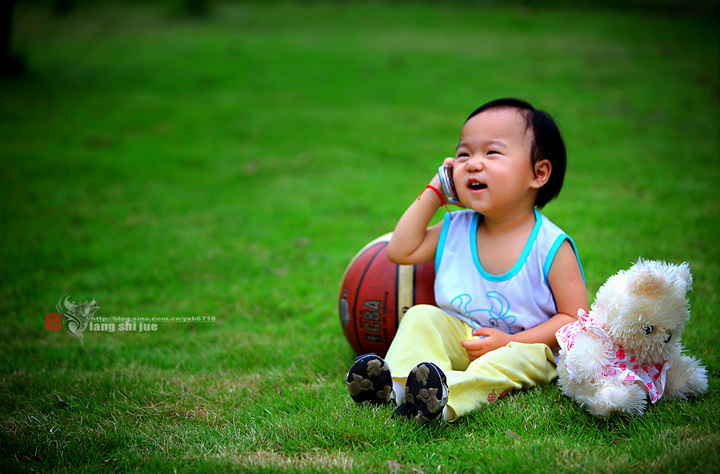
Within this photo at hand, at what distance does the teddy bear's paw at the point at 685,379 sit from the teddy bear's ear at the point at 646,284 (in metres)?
0.46

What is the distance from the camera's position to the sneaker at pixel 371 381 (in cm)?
284


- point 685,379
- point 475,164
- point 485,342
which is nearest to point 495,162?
point 475,164

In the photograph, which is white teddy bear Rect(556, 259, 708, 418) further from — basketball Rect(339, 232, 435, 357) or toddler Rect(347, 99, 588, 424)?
basketball Rect(339, 232, 435, 357)

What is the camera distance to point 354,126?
11547 mm

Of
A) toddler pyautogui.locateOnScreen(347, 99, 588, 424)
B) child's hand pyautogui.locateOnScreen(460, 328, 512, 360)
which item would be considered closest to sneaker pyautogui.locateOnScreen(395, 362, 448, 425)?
toddler pyautogui.locateOnScreen(347, 99, 588, 424)

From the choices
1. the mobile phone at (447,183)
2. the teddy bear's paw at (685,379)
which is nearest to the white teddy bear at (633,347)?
the teddy bear's paw at (685,379)

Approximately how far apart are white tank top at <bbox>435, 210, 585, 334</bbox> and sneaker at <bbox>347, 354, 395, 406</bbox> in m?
0.62

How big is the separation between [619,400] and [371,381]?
3.64ft

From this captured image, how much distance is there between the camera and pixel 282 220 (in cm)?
714

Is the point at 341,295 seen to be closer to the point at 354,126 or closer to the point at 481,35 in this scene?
the point at 354,126

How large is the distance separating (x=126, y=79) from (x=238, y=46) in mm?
5023

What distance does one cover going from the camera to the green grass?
2.66 m

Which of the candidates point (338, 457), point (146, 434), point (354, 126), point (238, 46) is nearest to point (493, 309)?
point (338, 457)

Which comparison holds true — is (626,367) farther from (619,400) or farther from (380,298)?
(380,298)
